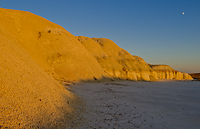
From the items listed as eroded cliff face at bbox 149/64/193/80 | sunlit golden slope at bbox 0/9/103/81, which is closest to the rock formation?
sunlit golden slope at bbox 0/9/103/81

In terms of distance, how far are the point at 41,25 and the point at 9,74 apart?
23.9 meters

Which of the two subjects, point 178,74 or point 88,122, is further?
point 178,74

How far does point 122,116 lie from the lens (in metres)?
7.07

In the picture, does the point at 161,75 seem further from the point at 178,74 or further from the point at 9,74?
the point at 9,74

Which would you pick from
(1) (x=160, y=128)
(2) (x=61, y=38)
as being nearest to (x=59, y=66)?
(2) (x=61, y=38)

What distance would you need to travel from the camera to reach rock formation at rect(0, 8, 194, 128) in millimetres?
5178

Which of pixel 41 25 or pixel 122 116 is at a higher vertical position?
pixel 41 25

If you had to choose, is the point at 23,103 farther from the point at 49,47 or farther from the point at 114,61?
the point at 114,61

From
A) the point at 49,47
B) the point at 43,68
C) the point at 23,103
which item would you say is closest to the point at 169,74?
the point at 49,47

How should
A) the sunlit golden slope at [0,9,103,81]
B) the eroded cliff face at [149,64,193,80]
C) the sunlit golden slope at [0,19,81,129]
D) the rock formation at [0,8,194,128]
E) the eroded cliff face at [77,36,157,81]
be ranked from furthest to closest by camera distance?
the eroded cliff face at [149,64,193,80] → the eroded cliff face at [77,36,157,81] → the sunlit golden slope at [0,9,103,81] → the rock formation at [0,8,194,128] → the sunlit golden slope at [0,19,81,129]

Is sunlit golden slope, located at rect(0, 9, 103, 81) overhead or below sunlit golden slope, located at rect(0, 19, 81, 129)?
overhead

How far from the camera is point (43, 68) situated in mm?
19766

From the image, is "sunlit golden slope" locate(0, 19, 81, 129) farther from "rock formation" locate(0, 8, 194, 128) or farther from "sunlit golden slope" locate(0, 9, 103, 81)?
"sunlit golden slope" locate(0, 9, 103, 81)

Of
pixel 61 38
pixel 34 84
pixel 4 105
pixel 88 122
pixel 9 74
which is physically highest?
pixel 61 38
